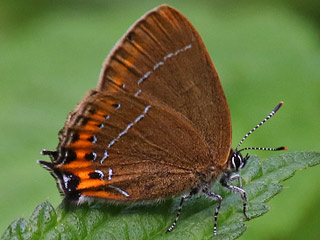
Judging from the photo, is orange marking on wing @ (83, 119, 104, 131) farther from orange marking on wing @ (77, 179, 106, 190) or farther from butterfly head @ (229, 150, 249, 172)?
butterfly head @ (229, 150, 249, 172)

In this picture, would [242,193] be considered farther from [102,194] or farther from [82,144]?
[82,144]

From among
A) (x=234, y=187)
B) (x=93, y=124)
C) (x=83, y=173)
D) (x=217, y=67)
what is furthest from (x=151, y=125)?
(x=217, y=67)

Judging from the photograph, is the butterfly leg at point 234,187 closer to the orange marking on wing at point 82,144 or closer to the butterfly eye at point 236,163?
the butterfly eye at point 236,163

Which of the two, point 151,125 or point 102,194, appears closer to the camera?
point 102,194

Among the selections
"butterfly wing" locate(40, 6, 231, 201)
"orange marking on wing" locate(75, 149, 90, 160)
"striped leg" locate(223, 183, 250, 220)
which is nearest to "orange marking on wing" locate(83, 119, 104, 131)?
"butterfly wing" locate(40, 6, 231, 201)

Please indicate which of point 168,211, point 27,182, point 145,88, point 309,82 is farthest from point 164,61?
point 309,82

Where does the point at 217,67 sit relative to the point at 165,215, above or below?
above

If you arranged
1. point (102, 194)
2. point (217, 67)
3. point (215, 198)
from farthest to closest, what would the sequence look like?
1. point (217, 67)
2. point (215, 198)
3. point (102, 194)
